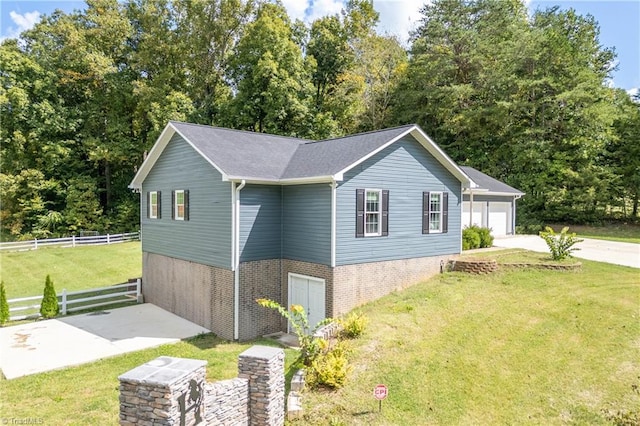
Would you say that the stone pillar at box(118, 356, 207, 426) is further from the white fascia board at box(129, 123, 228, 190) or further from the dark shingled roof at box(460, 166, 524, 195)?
the dark shingled roof at box(460, 166, 524, 195)

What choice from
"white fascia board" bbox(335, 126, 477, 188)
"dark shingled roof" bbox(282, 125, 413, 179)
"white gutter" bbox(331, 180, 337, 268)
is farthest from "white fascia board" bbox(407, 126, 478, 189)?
"white gutter" bbox(331, 180, 337, 268)

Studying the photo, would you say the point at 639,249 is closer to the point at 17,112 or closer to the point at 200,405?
the point at 200,405

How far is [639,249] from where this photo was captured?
795 inches

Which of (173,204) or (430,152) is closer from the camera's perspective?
(430,152)

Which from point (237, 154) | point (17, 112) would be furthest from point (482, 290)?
point (17, 112)

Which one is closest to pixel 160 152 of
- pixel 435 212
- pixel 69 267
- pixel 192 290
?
pixel 192 290

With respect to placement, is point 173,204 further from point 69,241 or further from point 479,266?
point 69,241

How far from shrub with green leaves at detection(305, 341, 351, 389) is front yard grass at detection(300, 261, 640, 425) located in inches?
8.6

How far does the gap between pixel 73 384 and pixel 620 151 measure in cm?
3712

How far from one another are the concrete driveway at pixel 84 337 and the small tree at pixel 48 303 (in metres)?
0.49

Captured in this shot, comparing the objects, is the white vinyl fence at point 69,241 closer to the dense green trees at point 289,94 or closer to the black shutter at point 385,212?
the dense green trees at point 289,94

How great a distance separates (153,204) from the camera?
17000 mm

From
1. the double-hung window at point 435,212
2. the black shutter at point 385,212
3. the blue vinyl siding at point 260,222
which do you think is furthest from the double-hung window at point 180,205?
the double-hung window at point 435,212

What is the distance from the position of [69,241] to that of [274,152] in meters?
21.7
